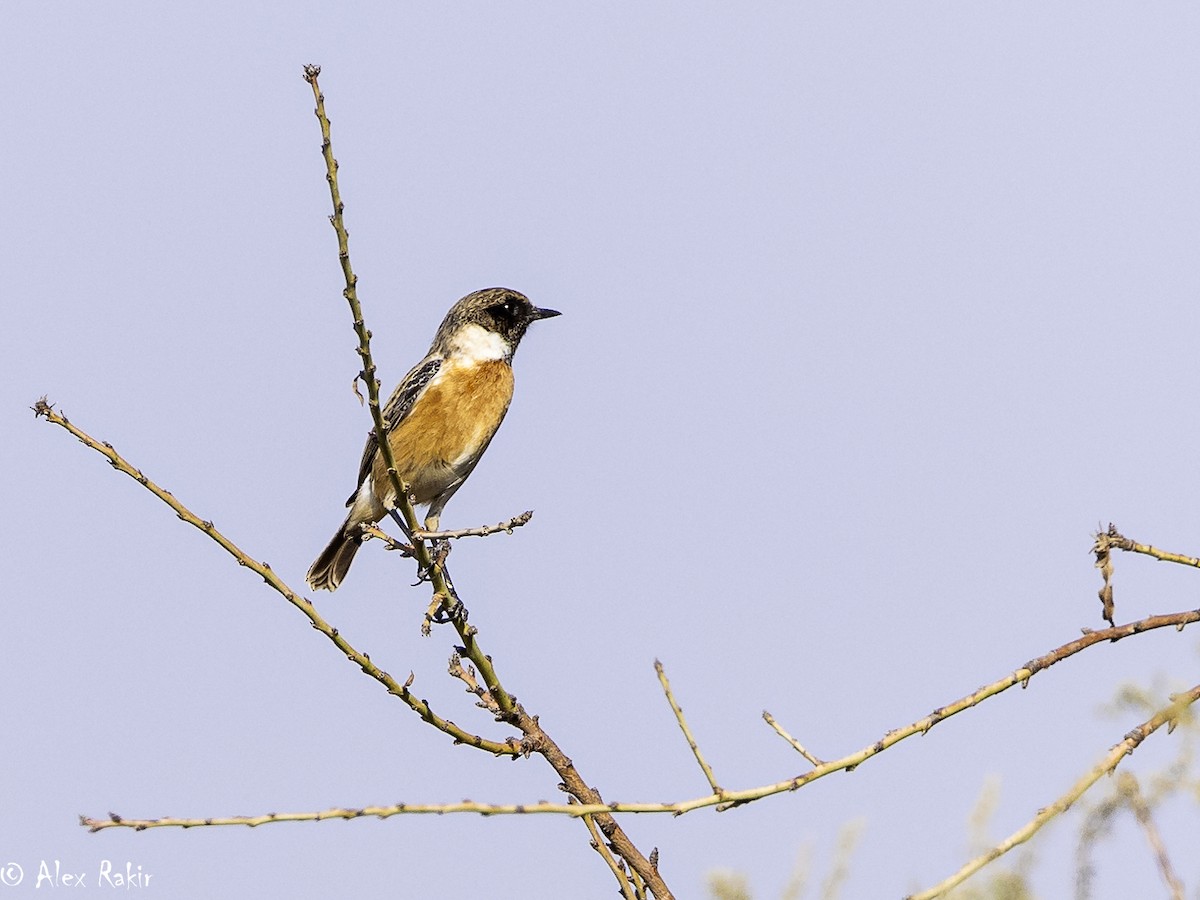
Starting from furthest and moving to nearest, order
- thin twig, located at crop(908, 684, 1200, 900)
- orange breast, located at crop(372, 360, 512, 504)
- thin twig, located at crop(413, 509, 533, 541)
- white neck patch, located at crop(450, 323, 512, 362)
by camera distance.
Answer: white neck patch, located at crop(450, 323, 512, 362) < orange breast, located at crop(372, 360, 512, 504) < thin twig, located at crop(413, 509, 533, 541) < thin twig, located at crop(908, 684, 1200, 900)

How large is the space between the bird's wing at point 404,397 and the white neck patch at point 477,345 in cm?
13

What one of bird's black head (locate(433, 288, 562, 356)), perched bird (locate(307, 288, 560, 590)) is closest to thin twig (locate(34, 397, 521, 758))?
perched bird (locate(307, 288, 560, 590))

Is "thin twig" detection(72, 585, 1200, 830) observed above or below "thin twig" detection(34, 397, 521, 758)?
below

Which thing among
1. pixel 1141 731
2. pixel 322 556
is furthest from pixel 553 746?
pixel 322 556

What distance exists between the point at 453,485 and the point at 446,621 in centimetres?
301

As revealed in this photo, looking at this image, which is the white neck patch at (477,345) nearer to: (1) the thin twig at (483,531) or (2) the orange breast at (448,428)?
(2) the orange breast at (448,428)

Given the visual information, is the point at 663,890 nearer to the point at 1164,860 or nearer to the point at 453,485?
the point at 1164,860

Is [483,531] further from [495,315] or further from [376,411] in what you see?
[495,315]

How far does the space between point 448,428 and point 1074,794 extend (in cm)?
557

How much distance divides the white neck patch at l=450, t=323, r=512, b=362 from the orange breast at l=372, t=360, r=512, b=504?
0.13 meters

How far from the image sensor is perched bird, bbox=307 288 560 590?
7520 millimetres

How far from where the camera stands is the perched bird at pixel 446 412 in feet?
24.7

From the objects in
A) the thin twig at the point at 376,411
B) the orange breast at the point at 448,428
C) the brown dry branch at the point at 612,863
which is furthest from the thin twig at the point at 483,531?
the orange breast at the point at 448,428

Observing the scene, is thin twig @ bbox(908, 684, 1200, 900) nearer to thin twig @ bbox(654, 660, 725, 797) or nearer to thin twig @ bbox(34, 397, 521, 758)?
thin twig @ bbox(654, 660, 725, 797)
